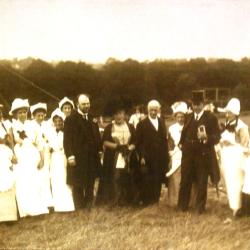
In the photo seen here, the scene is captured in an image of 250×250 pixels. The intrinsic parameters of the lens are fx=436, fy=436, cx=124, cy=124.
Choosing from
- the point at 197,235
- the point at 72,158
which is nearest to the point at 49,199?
the point at 72,158

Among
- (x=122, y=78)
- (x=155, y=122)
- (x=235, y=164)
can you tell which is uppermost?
(x=122, y=78)

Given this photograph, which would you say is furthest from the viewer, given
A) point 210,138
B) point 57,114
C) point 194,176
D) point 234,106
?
point 57,114

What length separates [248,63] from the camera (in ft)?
11.6

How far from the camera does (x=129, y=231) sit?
3.05 m

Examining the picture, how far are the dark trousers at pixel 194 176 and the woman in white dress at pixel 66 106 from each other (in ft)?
3.27

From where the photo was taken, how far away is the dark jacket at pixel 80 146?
3406mm

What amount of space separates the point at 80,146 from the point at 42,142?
310 mm

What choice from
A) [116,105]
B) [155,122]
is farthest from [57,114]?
[155,122]

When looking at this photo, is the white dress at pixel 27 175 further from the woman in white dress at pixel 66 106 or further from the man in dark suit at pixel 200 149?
the man in dark suit at pixel 200 149

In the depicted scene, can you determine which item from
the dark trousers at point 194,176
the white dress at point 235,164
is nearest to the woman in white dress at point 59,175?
the dark trousers at point 194,176

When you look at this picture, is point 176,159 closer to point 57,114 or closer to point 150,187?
point 150,187

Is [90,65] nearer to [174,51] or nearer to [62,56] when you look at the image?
[62,56]

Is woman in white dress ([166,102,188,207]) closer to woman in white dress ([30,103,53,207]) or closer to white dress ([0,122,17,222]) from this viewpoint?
woman in white dress ([30,103,53,207])

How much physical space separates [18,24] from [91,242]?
5.50 feet
